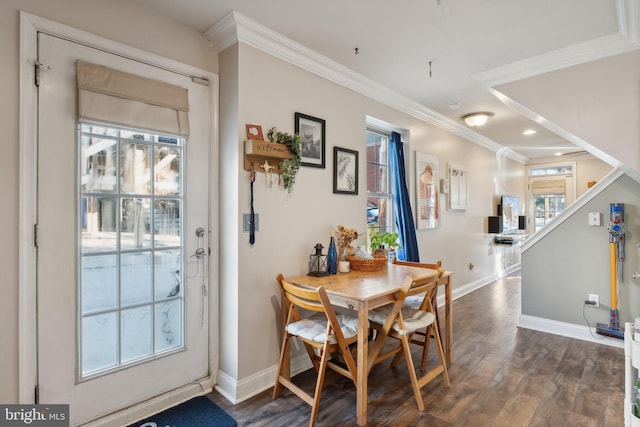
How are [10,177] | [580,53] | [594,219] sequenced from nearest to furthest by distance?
1. [10,177]
2. [580,53]
3. [594,219]

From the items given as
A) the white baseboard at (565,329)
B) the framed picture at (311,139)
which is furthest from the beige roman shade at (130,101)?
the white baseboard at (565,329)

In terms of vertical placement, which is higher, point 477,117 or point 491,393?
point 477,117

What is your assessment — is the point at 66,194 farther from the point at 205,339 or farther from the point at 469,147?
the point at 469,147

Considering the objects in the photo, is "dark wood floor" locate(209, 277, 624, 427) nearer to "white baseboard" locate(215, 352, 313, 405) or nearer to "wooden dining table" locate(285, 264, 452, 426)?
"white baseboard" locate(215, 352, 313, 405)

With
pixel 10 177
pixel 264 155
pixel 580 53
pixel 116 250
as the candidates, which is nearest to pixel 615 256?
pixel 580 53

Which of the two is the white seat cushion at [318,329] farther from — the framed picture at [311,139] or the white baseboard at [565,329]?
the white baseboard at [565,329]

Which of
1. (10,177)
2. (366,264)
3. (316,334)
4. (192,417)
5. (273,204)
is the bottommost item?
(192,417)

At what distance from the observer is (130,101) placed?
194 centimetres

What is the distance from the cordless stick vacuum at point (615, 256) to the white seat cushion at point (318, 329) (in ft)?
8.42

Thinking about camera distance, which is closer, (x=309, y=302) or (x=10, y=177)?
(x=10, y=177)

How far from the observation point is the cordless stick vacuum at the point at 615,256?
2.98 meters

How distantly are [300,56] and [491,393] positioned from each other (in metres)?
2.74

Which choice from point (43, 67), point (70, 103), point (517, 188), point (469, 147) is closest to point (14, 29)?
point (43, 67)

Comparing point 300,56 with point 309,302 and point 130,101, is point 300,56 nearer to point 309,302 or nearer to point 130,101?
point 130,101
